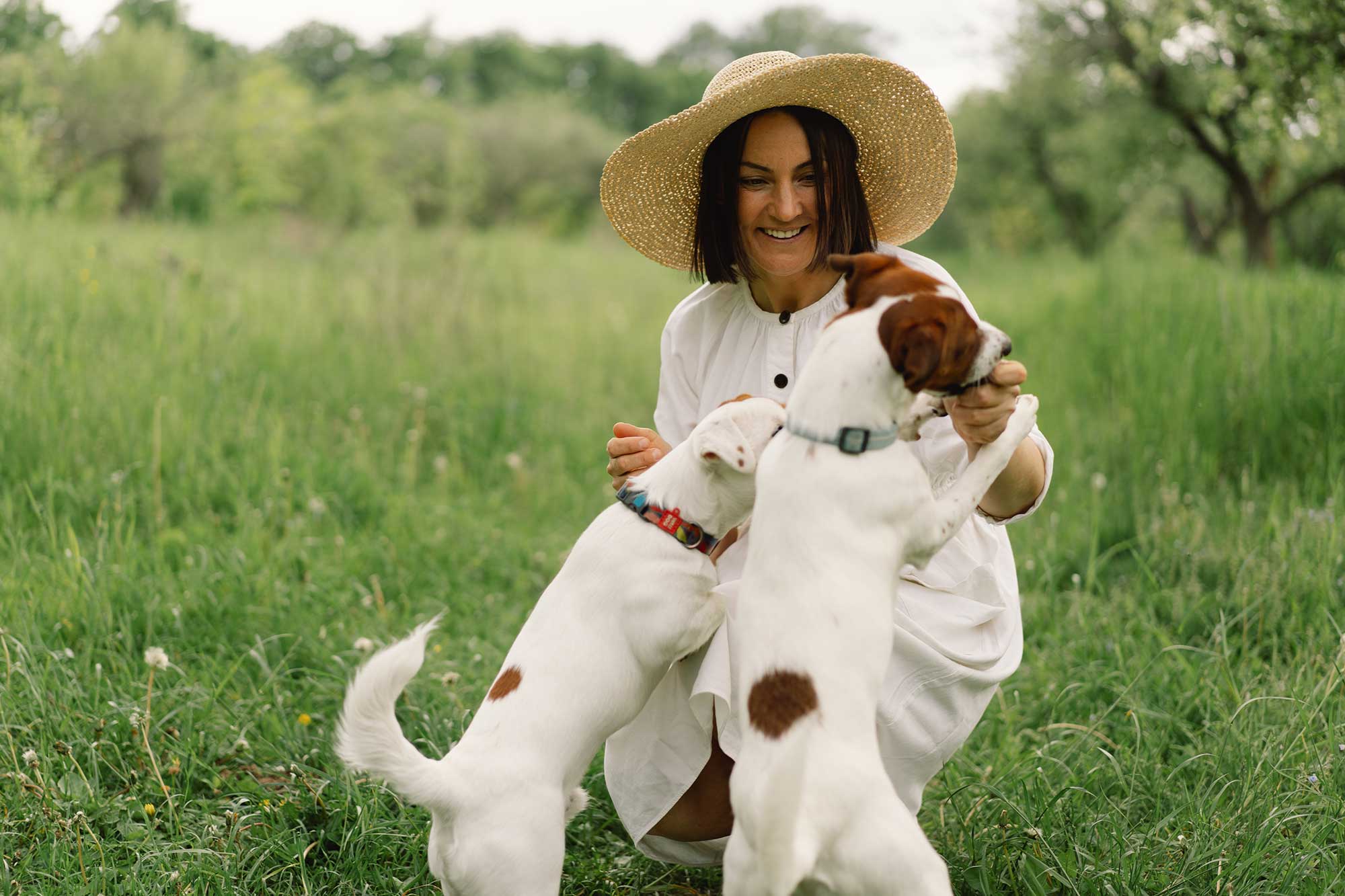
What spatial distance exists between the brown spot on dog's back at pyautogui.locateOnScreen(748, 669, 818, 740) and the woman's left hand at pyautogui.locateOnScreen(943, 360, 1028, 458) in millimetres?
613

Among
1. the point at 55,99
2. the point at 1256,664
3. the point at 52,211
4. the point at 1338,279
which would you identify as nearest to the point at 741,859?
the point at 1256,664

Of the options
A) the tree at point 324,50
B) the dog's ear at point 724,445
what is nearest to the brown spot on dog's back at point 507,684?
the dog's ear at point 724,445

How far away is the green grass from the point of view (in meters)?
2.69

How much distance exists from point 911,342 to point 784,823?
2.56ft

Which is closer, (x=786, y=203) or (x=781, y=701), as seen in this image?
(x=781, y=701)

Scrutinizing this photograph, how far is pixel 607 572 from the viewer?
224cm

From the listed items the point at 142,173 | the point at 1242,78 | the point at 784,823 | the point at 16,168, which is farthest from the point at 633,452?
the point at 142,173

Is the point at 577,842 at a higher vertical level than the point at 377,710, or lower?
lower

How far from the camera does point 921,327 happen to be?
1.77m

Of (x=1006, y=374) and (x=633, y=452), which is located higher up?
(x=1006, y=374)

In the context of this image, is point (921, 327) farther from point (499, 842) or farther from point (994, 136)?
point (994, 136)

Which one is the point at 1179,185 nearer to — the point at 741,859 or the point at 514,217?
the point at 741,859

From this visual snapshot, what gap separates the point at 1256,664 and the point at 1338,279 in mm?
3405

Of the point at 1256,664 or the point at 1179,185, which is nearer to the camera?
the point at 1256,664
